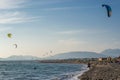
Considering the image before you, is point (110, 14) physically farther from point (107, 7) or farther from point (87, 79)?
point (87, 79)

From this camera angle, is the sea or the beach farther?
the sea

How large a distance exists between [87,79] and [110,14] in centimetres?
1030

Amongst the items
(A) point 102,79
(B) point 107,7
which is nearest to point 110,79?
(A) point 102,79

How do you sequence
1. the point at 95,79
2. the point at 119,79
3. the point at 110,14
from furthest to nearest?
1. the point at 95,79
2. the point at 119,79
3. the point at 110,14

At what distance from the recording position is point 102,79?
1202 inches

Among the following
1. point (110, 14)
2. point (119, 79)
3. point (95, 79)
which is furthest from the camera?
point (95, 79)

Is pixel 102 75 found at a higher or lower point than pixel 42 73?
lower

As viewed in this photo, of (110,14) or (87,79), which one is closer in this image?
(110,14)

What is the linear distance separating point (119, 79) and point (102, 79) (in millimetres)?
2304

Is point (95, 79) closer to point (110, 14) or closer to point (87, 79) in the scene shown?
point (87, 79)

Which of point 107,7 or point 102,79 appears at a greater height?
point 107,7

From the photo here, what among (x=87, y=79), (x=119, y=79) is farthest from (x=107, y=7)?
(x=87, y=79)

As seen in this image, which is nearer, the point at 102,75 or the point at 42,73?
the point at 102,75

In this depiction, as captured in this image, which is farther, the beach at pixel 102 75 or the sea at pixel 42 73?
the sea at pixel 42 73
